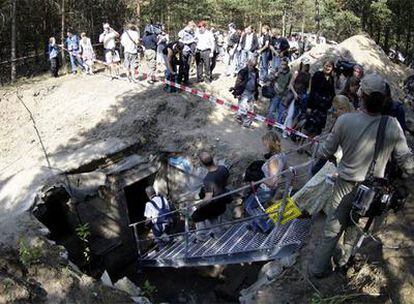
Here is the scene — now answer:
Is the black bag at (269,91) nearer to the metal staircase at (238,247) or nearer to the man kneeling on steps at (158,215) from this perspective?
the man kneeling on steps at (158,215)

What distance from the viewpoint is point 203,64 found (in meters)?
13.0

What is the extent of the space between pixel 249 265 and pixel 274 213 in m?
3.63

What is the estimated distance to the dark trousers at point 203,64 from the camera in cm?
1238

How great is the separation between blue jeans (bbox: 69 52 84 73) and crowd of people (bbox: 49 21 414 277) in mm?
41

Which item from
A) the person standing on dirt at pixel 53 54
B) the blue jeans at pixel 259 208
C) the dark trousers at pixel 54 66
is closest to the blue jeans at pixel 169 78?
the person standing on dirt at pixel 53 54

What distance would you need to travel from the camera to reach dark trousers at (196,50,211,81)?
1238cm

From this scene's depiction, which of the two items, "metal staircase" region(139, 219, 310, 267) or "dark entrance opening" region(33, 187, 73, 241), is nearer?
"metal staircase" region(139, 219, 310, 267)

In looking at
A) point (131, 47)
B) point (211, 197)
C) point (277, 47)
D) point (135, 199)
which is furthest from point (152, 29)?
point (211, 197)

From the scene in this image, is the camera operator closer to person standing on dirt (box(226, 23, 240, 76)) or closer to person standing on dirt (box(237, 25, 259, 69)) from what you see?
person standing on dirt (box(237, 25, 259, 69))

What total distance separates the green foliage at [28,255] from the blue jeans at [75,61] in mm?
11079

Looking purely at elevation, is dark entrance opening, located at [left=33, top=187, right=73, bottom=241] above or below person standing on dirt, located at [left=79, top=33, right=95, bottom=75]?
below

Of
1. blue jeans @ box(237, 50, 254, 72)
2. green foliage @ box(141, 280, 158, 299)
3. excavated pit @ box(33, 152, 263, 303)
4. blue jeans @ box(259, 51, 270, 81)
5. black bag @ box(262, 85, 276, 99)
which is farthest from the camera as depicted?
blue jeans @ box(237, 50, 254, 72)

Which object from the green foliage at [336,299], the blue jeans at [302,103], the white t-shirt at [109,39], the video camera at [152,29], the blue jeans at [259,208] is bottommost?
the blue jeans at [259,208]

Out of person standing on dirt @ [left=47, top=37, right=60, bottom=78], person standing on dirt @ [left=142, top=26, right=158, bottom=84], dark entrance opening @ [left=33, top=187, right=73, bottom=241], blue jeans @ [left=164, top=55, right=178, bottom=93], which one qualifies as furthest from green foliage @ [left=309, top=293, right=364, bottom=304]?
person standing on dirt @ [left=47, top=37, right=60, bottom=78]
